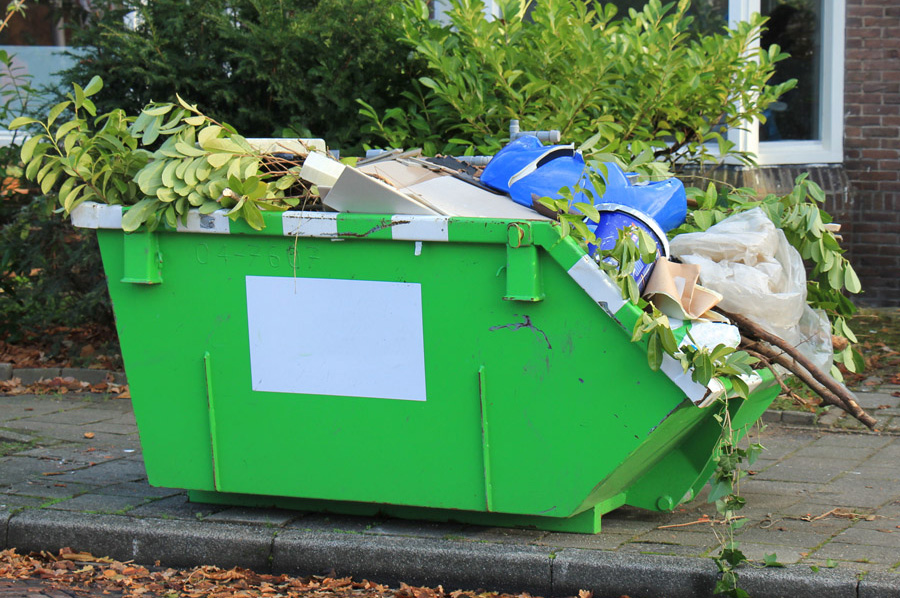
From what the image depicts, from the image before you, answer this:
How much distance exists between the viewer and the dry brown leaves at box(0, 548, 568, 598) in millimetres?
3361

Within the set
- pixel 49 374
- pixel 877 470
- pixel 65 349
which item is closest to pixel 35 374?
pixel 49 374

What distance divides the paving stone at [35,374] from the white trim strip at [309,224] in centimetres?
345

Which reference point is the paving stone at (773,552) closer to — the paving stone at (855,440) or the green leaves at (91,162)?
the paving stone at (855,440)

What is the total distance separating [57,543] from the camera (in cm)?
379

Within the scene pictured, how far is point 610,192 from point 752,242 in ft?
1.59

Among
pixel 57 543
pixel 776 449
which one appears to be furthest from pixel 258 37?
pixel 776 449

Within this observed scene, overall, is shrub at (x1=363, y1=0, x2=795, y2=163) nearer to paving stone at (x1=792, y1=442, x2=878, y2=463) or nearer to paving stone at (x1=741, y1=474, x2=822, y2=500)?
paving stone at (x1=792, y1=442, x2=878, y2=463)

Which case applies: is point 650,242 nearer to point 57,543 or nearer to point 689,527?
point 689,527

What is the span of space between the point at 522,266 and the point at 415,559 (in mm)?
1012

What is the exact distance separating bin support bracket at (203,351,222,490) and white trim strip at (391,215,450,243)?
803 millimetres

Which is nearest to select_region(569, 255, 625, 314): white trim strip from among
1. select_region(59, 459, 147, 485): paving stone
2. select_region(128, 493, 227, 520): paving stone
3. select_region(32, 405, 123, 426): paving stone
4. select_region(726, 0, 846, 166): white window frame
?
select_region(128, 493, 227, 520): paving stone

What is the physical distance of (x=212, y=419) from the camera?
3.62 metres

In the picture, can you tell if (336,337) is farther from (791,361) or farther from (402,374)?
(791,361)

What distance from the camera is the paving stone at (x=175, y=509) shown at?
152 inches
